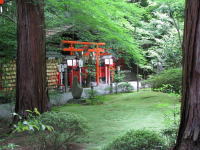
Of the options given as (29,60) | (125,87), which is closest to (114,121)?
(29,60)

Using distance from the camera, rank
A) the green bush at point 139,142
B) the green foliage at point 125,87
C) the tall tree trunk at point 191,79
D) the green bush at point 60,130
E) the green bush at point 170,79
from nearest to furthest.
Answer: the tall tree trunk at point 191,79 < the green bush at point 139,142 < the green bush at point 60,130 < the green bush at point 170,79 < the green foliage at point 125,87

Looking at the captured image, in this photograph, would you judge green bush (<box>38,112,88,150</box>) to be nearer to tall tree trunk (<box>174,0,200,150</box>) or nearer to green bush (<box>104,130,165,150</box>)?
green bush (<box>104,130,165,150</box>)

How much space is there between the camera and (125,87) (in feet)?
52.0

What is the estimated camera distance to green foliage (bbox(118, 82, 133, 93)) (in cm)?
1576

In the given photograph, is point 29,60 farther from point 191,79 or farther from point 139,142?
point 191,79

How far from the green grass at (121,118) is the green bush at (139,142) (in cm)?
115

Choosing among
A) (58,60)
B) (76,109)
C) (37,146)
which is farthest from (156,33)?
(37,146)

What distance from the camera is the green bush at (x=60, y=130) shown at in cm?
464

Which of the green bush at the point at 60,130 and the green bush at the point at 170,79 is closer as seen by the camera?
the green bush at the point at 60,130

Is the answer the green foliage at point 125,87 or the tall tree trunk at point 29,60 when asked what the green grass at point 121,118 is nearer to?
the tall tree trunk at point 29,60

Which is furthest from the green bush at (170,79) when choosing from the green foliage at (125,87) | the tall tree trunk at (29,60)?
the tall tree trunk at (29,60)

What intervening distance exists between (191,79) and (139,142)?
1.20 metres

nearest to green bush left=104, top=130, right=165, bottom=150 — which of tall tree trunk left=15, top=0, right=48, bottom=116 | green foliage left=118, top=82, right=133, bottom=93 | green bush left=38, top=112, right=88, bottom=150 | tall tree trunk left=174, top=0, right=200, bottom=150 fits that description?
tall tree trunk left=174, top=0, right=200, bottom=150

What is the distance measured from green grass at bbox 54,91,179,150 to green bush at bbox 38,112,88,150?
61 cm
